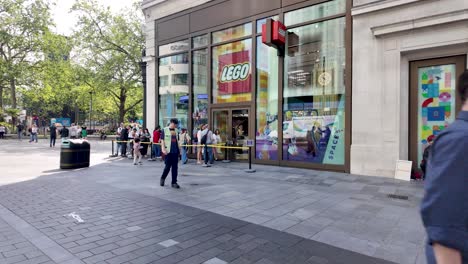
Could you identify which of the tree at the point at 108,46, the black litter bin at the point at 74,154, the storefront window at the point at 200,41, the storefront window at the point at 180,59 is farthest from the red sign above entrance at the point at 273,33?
the tree at the point at 108,46

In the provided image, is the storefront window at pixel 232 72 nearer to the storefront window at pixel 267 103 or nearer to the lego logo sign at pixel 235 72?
the lego logo sign at pixel 235 72

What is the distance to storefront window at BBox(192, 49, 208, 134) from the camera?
14.3 metres

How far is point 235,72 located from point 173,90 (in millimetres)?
4352

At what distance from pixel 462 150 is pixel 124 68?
109ft

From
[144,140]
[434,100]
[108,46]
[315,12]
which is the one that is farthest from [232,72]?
[108,46]

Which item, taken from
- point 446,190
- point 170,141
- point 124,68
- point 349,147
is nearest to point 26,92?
point 124,68

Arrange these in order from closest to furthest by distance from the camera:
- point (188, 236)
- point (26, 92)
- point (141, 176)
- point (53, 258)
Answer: point (53, 258) < point (188, 236) < point (141, 176) < point (26, 92)

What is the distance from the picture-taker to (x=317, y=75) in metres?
10.8

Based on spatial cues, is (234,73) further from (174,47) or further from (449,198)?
(449,198)

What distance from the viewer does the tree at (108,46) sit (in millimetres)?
28609

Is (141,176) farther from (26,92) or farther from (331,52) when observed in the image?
(26,92)

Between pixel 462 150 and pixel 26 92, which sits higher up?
pixel 26 92

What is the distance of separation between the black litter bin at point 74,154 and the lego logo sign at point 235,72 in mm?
6742

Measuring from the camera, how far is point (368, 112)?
952 cm
